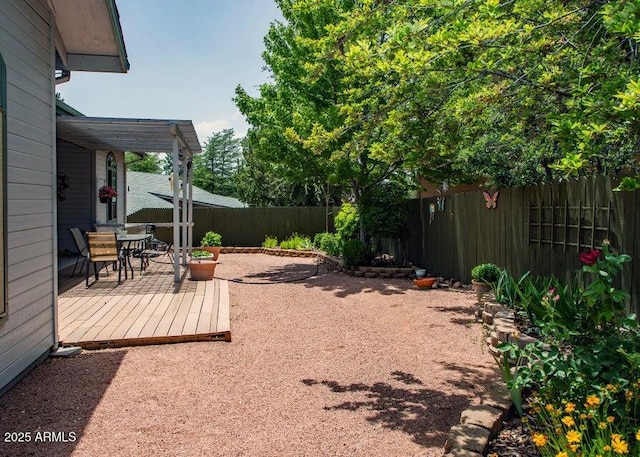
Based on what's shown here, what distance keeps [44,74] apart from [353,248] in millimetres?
7454

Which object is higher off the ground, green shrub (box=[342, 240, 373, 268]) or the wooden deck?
green shrub (box=[342, 240, 373, 268])

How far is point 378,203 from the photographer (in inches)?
422

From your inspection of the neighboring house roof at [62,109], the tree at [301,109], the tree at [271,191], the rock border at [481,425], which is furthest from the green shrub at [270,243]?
the rock border at [481,425]

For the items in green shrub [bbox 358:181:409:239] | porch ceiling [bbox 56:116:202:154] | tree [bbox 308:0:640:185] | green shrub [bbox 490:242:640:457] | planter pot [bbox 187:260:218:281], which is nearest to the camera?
green shrub [bbox 490:242:640:457]

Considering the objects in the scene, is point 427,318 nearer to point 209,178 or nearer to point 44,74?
point 44,74

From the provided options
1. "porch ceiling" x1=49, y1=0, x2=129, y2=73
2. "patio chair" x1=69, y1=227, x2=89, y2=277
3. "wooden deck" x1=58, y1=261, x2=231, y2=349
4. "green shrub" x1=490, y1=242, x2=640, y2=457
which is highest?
"porch ceiling" x1=49, y1=0, x2=129, y2=73

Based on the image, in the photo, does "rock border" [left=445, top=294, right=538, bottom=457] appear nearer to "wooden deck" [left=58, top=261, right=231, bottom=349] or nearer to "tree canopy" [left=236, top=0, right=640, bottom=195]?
"tree canopy" [left=236, top=0, right=640, bottom=195]

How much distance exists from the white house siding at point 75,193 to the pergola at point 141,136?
1.20 feet

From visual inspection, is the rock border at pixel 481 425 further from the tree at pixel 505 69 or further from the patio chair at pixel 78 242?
the patio chair at pixel 78 242

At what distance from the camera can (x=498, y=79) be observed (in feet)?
17.8

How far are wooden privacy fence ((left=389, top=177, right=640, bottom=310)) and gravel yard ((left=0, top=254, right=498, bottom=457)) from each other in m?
1.36

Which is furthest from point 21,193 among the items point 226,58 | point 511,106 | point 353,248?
point 226,58

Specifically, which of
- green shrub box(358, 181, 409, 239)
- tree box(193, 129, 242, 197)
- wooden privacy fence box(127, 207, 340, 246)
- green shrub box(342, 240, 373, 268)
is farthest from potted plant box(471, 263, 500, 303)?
tree box(193, 129, 242, 197)

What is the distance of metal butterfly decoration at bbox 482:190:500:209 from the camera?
7.36 meters
